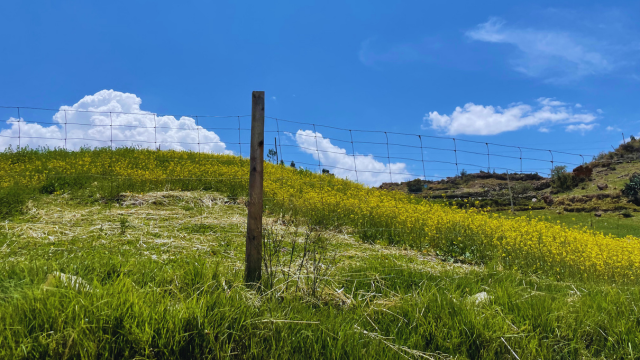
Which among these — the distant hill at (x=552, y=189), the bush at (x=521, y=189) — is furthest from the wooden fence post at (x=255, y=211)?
the bush at (x=521, y=189)

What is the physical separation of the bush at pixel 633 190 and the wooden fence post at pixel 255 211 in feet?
70.5

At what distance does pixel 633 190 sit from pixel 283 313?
22.8m

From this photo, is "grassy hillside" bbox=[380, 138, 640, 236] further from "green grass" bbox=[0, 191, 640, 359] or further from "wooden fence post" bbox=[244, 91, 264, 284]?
"wooden fence post" bbox=[244, 91, 264, 284]

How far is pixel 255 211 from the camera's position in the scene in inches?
145

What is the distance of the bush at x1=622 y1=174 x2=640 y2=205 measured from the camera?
1800 centimetres

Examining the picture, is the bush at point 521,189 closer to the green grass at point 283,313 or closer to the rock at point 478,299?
the green grass at point 283,313

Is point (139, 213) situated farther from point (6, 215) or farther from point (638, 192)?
point (638, 192)

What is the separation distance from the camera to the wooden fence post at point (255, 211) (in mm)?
3631

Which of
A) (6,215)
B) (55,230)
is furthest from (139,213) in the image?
(6,215)

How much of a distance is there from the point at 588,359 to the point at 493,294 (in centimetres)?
105

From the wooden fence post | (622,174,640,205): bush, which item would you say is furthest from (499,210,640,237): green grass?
the wooden fence post

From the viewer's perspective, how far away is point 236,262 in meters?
4.59

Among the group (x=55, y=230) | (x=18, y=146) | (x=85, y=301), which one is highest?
(x=18, y=146)

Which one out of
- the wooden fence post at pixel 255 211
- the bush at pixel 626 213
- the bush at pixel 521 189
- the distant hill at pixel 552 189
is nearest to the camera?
the wooden fence post at pixel 255 211
